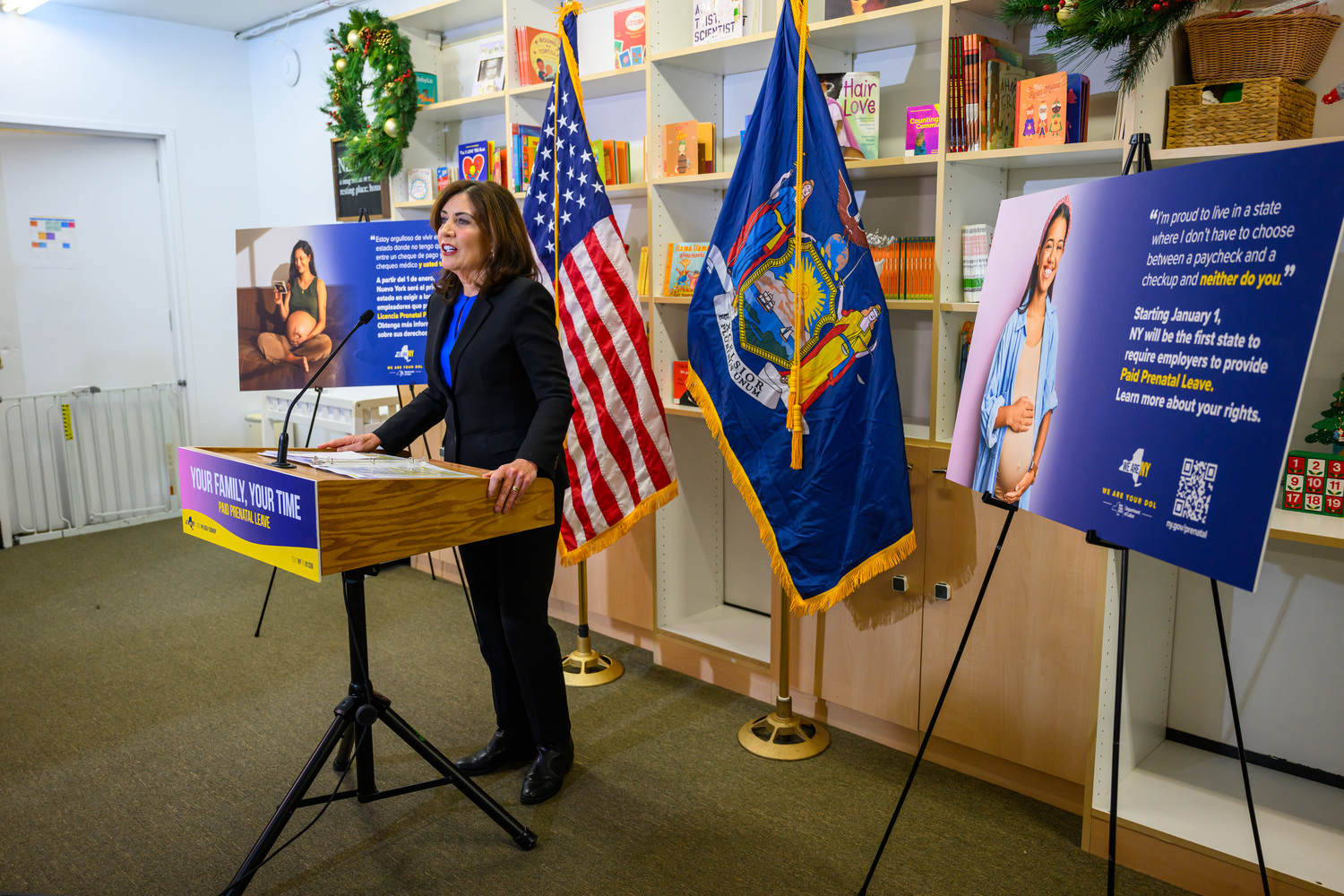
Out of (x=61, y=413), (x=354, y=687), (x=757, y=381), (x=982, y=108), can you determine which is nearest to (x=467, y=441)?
(x=354, y=687)

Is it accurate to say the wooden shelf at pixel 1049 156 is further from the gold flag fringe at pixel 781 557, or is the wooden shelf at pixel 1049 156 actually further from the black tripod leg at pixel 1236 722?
the black tripod leg at pixel 1236 722

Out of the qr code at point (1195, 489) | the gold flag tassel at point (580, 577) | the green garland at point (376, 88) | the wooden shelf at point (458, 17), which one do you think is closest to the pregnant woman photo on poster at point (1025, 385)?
the qr code at point (1195, 489)

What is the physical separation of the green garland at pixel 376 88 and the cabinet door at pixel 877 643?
110 inches

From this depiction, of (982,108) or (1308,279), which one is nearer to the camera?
(1308,279)

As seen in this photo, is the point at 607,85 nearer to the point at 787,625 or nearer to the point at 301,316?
the point at 301,316

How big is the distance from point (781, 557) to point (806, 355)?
1.91 ft

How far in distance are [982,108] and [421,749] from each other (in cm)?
216

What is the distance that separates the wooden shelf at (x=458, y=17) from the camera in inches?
155

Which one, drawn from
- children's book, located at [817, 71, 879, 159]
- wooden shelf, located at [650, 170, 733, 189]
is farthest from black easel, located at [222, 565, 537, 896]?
children's book, located at [817, 71, 879, 159]

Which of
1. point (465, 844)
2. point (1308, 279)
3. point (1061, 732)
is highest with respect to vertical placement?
point (1308, 279)

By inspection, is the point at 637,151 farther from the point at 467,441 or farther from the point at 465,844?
the point at 465,844

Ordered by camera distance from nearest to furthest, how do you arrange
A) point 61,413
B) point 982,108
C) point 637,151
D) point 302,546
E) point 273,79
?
1. point 302,546
2. point 982,108
3. point 637,151
4. point 61,413
5. point 273,79

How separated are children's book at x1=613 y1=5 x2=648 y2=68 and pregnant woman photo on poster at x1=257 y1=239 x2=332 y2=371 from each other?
4.56 ft

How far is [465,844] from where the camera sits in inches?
88.9
